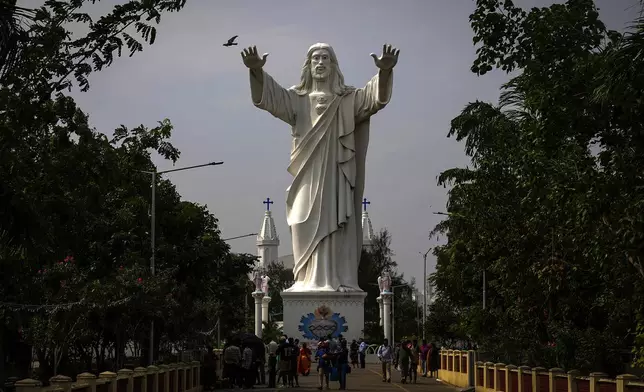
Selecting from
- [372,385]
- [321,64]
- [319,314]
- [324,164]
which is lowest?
[372,385]

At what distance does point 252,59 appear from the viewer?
44.6m

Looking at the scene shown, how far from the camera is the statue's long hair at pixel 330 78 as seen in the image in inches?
1954

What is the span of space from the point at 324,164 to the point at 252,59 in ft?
22.7

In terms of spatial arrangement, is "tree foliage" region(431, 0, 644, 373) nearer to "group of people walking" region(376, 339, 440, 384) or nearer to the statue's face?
"group of people walking" region(376, 339, 440, 384)

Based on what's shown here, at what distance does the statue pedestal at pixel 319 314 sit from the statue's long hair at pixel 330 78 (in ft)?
28.9

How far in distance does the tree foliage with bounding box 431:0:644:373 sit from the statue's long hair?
7066 millimetres

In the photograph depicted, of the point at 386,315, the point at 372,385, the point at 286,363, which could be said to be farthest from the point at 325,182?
the point at 286,363

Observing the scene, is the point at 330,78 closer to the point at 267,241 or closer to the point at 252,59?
the point at 252,59

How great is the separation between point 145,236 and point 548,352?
14115mm

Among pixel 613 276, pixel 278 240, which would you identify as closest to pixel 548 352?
pixel 613 276

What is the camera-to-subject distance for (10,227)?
53.9ft

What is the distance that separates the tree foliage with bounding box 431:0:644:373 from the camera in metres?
18.8

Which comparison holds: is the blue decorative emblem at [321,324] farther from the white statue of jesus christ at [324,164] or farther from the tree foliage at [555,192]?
the tree foliage at [555,192]

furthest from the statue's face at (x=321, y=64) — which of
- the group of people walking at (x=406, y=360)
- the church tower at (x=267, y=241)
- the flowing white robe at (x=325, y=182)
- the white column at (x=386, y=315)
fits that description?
the church tower at (x=267, y=241)
